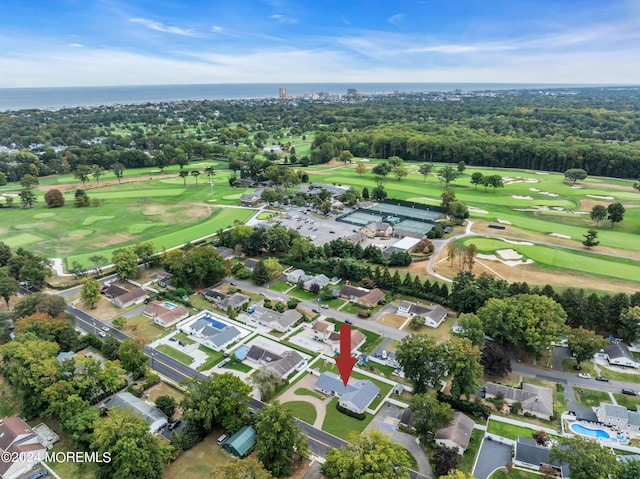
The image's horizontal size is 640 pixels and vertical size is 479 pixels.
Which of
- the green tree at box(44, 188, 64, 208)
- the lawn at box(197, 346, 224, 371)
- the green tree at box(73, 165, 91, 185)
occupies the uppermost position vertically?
the green tree at box(73, 165, 91, 185)

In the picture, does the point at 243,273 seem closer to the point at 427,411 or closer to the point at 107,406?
the point at 107,406

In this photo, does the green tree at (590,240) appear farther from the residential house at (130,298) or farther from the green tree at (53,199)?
A: the green tree at (53,199)

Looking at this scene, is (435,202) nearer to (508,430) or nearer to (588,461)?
(508,430)

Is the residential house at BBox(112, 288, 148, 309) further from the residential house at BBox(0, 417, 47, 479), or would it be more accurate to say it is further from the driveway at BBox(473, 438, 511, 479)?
the driveway at BBox(473, 438, 511, 479)

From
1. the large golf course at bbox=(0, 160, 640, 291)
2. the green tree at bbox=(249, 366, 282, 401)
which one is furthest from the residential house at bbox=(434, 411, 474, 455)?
the large golf course at bbox=(0, 160, 640, 291)

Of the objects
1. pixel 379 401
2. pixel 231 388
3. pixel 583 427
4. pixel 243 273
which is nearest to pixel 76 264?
pixel 243 273

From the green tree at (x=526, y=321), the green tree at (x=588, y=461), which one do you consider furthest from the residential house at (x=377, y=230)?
the green tree at (x=588, y=461)

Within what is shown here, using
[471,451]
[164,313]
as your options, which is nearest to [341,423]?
[471,451]
